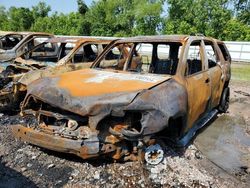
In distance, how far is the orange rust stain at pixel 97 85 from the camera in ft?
12.9

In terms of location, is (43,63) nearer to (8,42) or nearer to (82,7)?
(8,42)

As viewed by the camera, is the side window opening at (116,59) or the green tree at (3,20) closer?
the side window opening at (116,59)

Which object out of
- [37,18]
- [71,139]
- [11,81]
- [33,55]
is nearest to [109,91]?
[71,139]

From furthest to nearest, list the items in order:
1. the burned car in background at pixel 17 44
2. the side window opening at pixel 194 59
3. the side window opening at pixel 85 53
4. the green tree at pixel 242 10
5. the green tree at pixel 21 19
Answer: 1. the green tree at pixel 21 19
2. the green tree at pixel 242 10
3. the burned car in background at pixel 17 44
4. the side window opening at pixel 85 53
5. the side window opening at pixel 194 59

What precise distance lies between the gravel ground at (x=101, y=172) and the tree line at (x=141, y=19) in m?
30.0

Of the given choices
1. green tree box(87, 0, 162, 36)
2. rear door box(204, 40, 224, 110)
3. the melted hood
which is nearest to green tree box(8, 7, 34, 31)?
green tree box(87, 0, 162, 36)

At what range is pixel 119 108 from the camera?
3.68m

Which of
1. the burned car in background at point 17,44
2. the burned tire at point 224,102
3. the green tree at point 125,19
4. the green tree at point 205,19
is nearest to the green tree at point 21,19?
the green tree at point 125,19

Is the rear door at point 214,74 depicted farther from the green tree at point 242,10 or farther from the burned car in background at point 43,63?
the green tree at point 242,10

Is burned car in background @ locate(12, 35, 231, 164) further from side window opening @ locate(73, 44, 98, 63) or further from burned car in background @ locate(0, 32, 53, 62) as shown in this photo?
burned car in background @ locate(0, 32, 53, 62)

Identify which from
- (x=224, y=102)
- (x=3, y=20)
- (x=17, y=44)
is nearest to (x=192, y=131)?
(x=224, y=102)

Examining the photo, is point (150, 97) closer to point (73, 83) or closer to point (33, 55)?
point (73, 83)

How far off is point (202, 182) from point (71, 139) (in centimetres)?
179

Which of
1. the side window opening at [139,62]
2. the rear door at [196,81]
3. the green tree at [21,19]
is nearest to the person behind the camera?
the rear door at [196,81]
